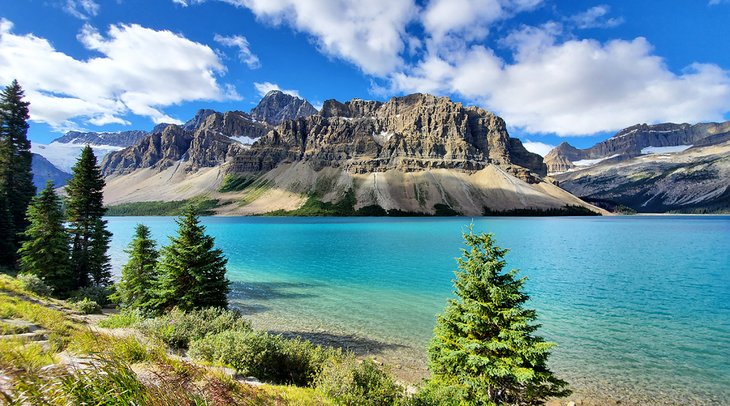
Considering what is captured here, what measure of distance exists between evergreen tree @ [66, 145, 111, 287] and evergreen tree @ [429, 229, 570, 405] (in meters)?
40.0

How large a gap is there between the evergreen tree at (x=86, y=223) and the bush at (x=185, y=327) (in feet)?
86.2

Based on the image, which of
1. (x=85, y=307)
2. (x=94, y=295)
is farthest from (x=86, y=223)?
(x=85, y=307)

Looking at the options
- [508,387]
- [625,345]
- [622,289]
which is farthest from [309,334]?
[622,289]

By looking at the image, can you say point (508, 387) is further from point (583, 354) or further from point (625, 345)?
point (625, 345)

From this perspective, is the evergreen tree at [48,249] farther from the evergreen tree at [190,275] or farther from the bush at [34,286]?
the evergreen tree at [190,275]

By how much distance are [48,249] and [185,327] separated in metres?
27.3

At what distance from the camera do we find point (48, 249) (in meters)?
32.8

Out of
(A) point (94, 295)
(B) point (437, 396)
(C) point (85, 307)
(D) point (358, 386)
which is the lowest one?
(A) point (94, 295)

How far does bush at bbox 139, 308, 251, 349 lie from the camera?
15.6 m

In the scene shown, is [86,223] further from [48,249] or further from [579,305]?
[579,305]

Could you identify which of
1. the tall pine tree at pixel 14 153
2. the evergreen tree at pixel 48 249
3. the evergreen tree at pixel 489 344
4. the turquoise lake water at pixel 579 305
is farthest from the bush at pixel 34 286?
the evergreen tree at pixel 489 344

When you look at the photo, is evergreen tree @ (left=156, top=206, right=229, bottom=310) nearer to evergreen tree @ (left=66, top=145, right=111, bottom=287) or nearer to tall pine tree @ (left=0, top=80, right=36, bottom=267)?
evergreen tree @ (left=66, top=145, right=111, bottom=287)

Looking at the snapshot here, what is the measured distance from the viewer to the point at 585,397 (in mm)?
17328

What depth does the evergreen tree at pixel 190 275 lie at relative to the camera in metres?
22.5
